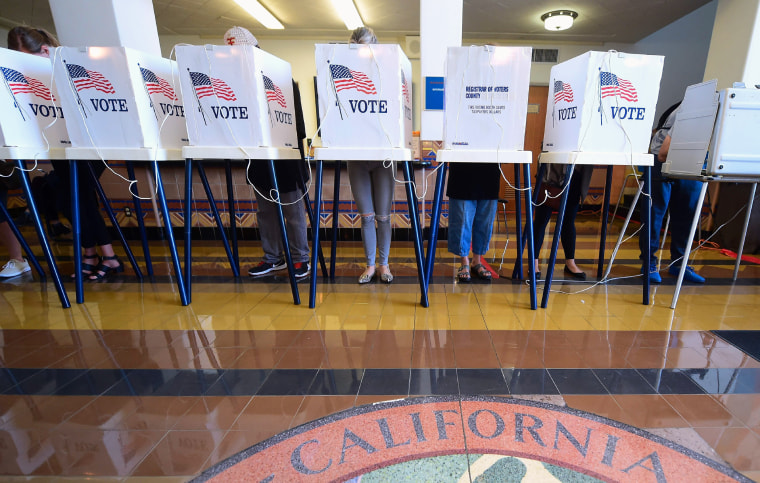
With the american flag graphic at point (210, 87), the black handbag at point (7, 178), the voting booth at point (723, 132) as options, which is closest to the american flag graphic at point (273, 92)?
the american flag graphic at point (210, 87)

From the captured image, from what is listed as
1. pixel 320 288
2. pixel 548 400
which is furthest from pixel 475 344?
pixel 320 288

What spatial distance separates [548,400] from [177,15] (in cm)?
651

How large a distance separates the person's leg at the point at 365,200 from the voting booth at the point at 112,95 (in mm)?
1120

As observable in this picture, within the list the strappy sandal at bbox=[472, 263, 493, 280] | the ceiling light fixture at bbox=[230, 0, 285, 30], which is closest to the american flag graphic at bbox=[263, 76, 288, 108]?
the strappy sandal at bbox=[472, 263, 493, 280]

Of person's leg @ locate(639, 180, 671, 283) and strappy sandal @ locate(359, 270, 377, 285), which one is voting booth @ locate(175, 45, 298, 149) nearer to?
strappy sandal @ locate(359, 270, 377, 285)

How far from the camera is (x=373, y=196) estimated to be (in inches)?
91.4

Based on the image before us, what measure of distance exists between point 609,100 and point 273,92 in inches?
68.8

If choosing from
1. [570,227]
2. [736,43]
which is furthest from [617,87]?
[736,43]

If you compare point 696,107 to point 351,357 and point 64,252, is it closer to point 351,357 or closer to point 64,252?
point 351,357

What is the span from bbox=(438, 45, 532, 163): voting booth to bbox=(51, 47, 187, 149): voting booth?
1595 mm

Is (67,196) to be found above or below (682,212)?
above

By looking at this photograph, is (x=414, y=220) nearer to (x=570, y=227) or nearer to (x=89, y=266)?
(x=570, y=227)

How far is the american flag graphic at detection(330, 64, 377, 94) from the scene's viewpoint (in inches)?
66.9

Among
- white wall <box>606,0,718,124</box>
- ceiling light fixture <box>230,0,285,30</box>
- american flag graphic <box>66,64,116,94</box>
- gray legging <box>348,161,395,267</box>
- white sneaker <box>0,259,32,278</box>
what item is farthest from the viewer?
white wall <box>606,0,718,124</box>
